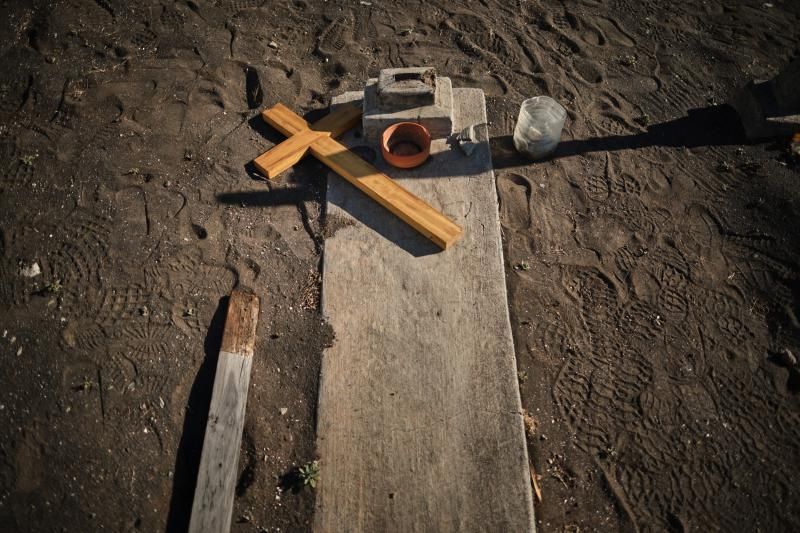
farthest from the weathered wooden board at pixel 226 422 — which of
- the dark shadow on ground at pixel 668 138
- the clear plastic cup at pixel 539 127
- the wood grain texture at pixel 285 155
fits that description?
the clear plastic cup at pixel 539 127

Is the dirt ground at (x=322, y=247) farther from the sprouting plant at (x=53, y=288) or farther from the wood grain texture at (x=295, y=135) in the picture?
the wood grain texture at (x=295, y=135)

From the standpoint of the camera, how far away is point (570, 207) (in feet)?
15.1

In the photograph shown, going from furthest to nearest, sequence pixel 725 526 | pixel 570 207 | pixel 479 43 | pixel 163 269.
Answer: pixel 479 43
pixel 570 207
pixel 163 269
pixel 725 526

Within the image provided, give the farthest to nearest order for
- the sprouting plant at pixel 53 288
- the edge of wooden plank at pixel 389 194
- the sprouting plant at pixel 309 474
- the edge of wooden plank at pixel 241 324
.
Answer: the edge of wooden plank at pixel 389 194
the sprouting plant at pixel 53 288
the edge of wooden plank at pixel 241 324
the sprouting plant at pixel 309 474

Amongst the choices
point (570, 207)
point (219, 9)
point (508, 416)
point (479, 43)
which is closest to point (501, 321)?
point (508, 416)

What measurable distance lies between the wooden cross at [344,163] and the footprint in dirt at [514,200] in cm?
54

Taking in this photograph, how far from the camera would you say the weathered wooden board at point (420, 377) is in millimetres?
3271

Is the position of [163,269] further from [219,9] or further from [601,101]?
[601,101]

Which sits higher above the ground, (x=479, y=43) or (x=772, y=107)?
(x=772, y=107)

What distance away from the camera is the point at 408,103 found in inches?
188

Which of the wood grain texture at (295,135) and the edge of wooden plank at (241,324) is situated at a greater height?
the wood grain texture at (295,135)

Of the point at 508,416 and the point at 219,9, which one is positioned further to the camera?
the point at 219,9

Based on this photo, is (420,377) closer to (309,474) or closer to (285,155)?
(309,474)

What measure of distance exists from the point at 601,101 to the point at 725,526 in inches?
148
